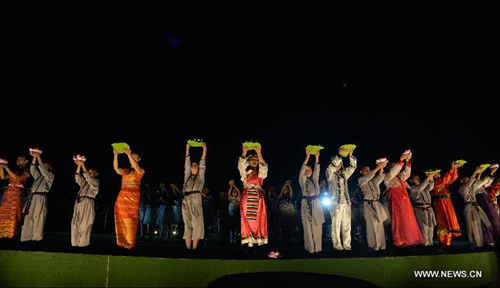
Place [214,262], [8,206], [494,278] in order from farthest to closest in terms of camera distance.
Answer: [8,206] < [494,278] < [214,262]

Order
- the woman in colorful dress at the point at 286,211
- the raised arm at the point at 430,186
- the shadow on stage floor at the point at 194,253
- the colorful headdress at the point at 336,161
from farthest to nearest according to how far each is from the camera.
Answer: the woman in colorful dress at the point at 286,211, the raised arm at the point at 430,186, the colorful headdress at the point at 336,161, the shadow on stage floor at the point at 194,253

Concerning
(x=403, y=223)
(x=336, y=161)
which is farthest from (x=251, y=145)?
(x=403, y=223)

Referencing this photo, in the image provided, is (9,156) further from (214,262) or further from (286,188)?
(214,262)

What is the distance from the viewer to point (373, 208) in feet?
17.0

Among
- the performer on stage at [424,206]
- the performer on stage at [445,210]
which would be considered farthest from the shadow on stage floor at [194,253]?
the performer on stage at [445,210]

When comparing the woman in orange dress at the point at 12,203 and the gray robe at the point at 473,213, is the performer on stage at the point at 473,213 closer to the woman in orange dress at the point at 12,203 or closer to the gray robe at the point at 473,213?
the gray robe at the point at 473,213

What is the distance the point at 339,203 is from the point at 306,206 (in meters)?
0.59

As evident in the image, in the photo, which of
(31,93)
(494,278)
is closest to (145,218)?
(31,93)

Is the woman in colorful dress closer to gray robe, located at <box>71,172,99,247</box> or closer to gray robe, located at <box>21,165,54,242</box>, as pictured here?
gray robe, located at <box>71,172,99,247</box>

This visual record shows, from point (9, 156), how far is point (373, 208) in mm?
12002

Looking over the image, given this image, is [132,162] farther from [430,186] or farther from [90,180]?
[430,186]

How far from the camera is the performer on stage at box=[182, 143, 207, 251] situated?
462 centimetres

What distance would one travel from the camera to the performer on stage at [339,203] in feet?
16.1

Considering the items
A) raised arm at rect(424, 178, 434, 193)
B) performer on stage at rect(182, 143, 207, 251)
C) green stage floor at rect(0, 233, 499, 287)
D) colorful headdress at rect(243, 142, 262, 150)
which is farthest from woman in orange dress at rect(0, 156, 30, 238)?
raised arm at rect(424, 178, 434, 193)
